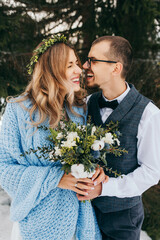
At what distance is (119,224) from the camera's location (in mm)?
1897

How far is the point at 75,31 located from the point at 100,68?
4.67 ft

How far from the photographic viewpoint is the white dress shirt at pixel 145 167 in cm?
187

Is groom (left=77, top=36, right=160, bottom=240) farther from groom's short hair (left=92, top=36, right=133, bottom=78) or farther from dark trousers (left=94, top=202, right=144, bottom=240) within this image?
groom's short hair (left=92, top=36, right=133, bottom=78)

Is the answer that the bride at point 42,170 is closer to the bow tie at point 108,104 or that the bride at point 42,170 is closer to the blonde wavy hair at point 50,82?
the blonde wavy hair at point 50,82

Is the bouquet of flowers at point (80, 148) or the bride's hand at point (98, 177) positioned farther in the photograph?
the bride's hand at point (98, 177)

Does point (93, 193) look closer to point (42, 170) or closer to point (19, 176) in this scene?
point (42, 170)

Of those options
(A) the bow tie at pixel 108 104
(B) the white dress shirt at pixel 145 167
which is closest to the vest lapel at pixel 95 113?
(A) the bow tie at pixel 108 104

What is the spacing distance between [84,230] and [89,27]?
9.17 feet

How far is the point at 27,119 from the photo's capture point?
187cm

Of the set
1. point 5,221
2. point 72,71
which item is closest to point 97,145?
point 72,71

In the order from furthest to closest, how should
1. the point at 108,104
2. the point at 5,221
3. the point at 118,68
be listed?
the point at 5,221 → the point at 118,68 → the point at 108,104

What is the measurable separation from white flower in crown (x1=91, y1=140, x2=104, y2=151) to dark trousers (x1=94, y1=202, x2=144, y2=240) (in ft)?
2.65

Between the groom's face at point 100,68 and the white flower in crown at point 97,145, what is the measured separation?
1024 mm

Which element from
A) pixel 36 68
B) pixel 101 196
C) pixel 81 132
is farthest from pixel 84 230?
pixel 36 68
